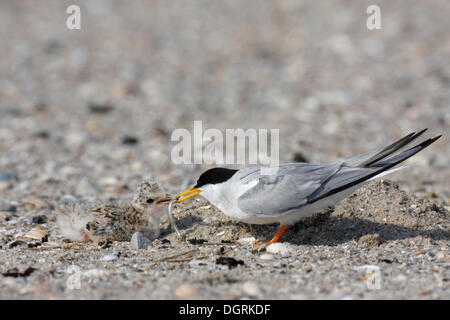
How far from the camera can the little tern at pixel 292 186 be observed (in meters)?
4.14

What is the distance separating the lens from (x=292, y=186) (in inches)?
166

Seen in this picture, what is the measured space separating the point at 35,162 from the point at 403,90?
610 cm

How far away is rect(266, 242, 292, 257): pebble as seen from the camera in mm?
4086

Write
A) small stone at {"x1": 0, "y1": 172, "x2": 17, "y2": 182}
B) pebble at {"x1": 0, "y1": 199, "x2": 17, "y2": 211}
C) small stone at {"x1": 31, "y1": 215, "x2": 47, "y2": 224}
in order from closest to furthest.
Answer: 1. small stone at {"x1": 31, "y1": 215, "x2": 47, "y2": 224}
2. pebble at {"x1": 0, "y1": 199, "x2": 17, "y2": 211}
3. small stone at {"x1": 0, "y1": 172, "x2": 17, "y2": 182}

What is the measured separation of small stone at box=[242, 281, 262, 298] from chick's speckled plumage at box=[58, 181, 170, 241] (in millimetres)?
1297

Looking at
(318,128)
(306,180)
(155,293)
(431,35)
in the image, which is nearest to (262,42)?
(431,35)

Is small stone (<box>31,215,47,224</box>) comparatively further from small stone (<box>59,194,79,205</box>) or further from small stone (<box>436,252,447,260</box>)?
small stone (<box>436,252,447,260</box>)

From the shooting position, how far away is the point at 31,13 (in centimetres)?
1373

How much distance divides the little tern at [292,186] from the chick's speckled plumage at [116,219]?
46cm

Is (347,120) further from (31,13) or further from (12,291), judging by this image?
(31,13)

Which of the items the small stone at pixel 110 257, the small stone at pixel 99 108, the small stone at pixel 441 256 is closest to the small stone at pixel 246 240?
the small stone at pixel 110 257

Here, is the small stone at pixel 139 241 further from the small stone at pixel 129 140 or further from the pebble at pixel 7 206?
the small stone at pixel 129 140

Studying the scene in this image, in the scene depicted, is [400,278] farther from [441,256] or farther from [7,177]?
[7,177]

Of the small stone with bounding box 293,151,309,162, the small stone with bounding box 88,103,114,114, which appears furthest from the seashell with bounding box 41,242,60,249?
the small stone with bounding box 88,103,114,114
